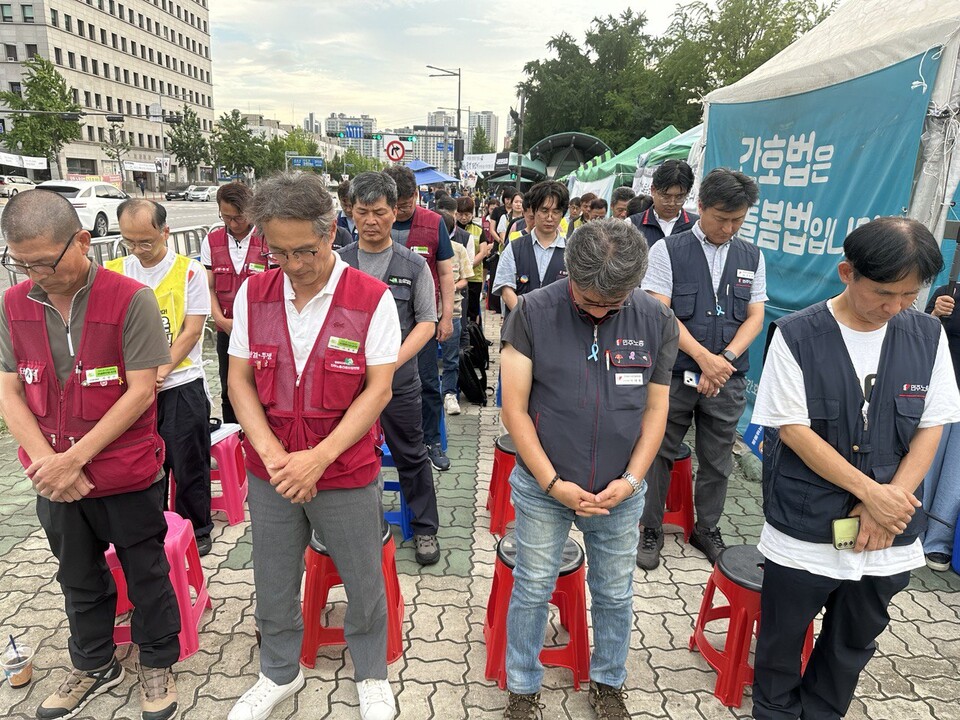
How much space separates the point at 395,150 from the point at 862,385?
11801 mm

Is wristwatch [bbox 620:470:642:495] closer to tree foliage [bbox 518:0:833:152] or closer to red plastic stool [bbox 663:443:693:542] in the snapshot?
red plastic stool [bbox 663:443:693:542]

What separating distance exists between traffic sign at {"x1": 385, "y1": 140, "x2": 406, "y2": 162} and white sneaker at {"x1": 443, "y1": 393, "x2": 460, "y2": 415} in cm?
795

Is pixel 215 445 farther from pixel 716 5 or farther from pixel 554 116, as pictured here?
pixel 554 116

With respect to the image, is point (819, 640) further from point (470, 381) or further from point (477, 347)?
point (477, 347)

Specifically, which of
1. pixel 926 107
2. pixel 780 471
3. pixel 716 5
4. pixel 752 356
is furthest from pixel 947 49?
pixel 716 5

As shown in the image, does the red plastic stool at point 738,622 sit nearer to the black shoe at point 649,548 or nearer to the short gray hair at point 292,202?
the black shoe at point 649,548

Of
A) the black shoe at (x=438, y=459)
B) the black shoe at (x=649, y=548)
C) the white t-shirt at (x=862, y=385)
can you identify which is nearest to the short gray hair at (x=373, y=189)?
the white t-shirt at (x=862, y=385)

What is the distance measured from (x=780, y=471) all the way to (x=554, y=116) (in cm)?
3858

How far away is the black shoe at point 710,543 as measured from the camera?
3416 millimetres

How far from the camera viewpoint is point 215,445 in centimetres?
379

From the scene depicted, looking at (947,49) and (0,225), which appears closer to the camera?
(0,225)

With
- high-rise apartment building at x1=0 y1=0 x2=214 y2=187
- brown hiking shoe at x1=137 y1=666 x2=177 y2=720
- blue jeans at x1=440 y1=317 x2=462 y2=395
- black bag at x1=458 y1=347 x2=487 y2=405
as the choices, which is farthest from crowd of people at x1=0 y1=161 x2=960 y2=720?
high-rise apartment building at x1=0 y1=0 x2=214 y2=187

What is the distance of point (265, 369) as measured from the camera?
2061 millimetres

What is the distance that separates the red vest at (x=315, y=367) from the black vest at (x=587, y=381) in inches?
22.9
